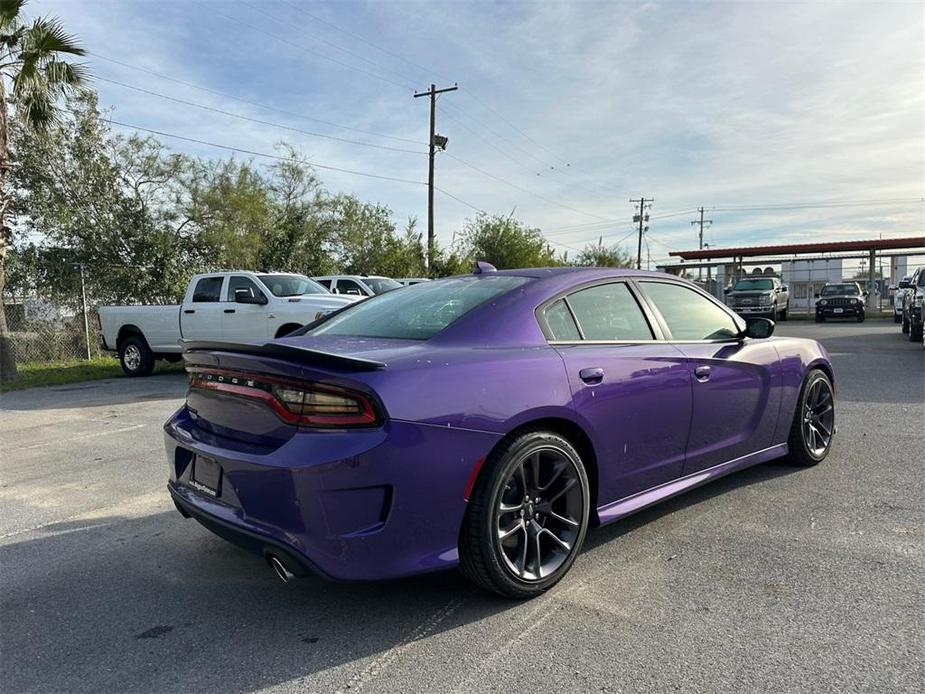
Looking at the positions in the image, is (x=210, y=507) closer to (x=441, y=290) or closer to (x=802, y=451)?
(x=441, y=290)

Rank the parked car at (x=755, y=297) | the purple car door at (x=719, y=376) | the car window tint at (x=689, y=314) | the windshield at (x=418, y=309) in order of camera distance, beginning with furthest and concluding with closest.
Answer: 1. the parked car at (x=755, y=297)
2. the car window tint at (x=689, y=314)
3. the purple car door at (x=719, y=376)
4. the windshield at (x=418, y=309)

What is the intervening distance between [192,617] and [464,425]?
1501 millimetres

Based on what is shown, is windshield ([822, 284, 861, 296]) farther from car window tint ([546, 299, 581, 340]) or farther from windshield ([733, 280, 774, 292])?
car window tint ([546, 299, 581, 340])

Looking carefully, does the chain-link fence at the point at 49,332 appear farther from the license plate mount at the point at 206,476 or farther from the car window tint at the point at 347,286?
the license plate mount at the point at 206,476

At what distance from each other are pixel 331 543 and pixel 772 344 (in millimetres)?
3522

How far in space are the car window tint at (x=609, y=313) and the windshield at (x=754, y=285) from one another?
25.6m

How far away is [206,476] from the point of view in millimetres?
3014

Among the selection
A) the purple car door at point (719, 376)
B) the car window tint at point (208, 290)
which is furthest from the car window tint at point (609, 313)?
the car window tint at point (208, 290)

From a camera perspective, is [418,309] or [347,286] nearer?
[418,309]

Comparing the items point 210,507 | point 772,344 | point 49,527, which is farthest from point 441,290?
point 49,527

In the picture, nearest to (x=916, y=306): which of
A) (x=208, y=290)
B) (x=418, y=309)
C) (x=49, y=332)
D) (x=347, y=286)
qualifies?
(x=347, y=286)

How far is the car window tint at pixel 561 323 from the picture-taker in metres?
3.41

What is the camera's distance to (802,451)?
4949 mm

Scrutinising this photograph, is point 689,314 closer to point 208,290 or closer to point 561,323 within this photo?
point 561,323
